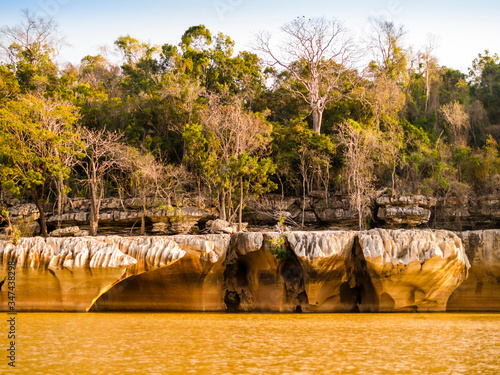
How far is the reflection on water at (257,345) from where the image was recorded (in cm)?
755

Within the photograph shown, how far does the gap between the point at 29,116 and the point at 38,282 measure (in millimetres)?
8535

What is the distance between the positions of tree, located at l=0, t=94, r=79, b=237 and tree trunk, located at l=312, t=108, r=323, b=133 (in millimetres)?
11469

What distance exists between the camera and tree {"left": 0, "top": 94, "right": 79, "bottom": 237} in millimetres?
20469

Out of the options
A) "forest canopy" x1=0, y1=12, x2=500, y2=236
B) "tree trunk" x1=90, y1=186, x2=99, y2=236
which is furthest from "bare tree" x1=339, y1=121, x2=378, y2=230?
"tree trunk" x1=90, y1=186, x2=99, y2=236

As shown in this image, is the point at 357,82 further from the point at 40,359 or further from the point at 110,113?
the point at 40,359

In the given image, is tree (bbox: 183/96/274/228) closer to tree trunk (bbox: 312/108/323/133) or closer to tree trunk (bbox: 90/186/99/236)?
tree trunk (bbox: 312/108/323/133)

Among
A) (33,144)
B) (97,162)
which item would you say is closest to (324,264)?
(97,162)

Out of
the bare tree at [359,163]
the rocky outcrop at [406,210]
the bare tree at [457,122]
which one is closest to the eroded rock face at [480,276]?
the bare tree at [359,163]

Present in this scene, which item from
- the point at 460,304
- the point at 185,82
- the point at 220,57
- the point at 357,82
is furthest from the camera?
the point at 220,57

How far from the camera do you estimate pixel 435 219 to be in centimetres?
2384

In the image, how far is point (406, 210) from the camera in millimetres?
22469

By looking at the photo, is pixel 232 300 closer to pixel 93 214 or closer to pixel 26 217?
pixel 93 214

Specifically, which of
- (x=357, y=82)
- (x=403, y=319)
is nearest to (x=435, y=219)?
(x=357, y=82)

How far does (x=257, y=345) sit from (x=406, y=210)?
47.4ft
